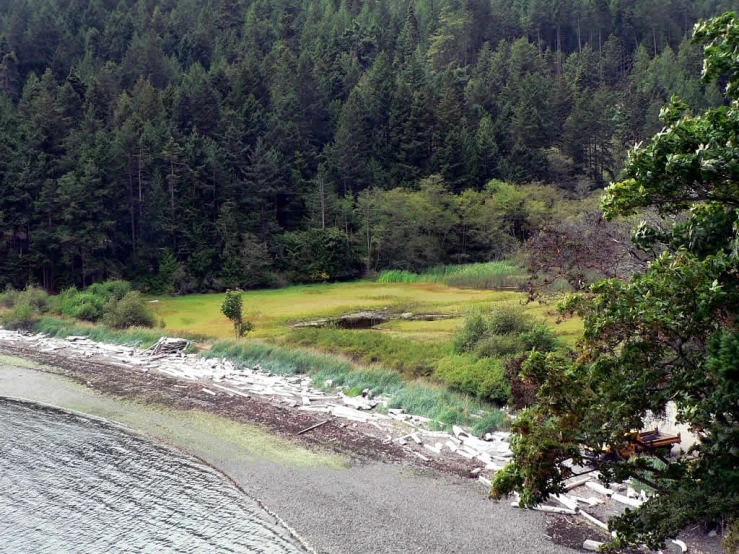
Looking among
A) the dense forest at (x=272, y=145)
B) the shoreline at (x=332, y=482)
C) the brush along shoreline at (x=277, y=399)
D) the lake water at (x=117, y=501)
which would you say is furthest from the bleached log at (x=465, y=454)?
the dense forest at (x=272, y=145)

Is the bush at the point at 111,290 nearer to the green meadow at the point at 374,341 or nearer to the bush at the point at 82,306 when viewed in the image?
the bush at the point at 82,306

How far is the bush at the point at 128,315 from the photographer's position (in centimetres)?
3631

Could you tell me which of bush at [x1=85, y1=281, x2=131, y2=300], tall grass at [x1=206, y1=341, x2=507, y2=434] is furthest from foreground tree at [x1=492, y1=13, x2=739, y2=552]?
bush at [x1=85, y1=281, x2=131, y2=300]

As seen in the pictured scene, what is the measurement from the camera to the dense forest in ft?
188

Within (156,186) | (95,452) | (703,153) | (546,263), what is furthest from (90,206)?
(703,153)

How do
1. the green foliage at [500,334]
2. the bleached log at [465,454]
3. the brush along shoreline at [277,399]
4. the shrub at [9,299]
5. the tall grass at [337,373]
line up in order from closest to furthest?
the bleached log at [465,454], the brush along shoreline at [277,399], the tall grass at [337,373], the green foliage at [500,334], the shrub at [9,299]

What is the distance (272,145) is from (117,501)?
58277mm

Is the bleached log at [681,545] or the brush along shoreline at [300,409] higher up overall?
the bleached log at [681,545]

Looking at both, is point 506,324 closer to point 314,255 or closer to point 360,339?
point 360,339

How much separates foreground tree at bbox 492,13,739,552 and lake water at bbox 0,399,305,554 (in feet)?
22.3

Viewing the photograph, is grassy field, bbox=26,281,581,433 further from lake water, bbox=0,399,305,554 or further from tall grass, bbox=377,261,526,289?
lake water, bbox=0,399,305,554

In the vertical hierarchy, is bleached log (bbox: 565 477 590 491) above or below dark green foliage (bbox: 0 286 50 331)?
below

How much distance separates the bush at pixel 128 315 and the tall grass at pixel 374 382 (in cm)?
848

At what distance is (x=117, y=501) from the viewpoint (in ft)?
50.4
